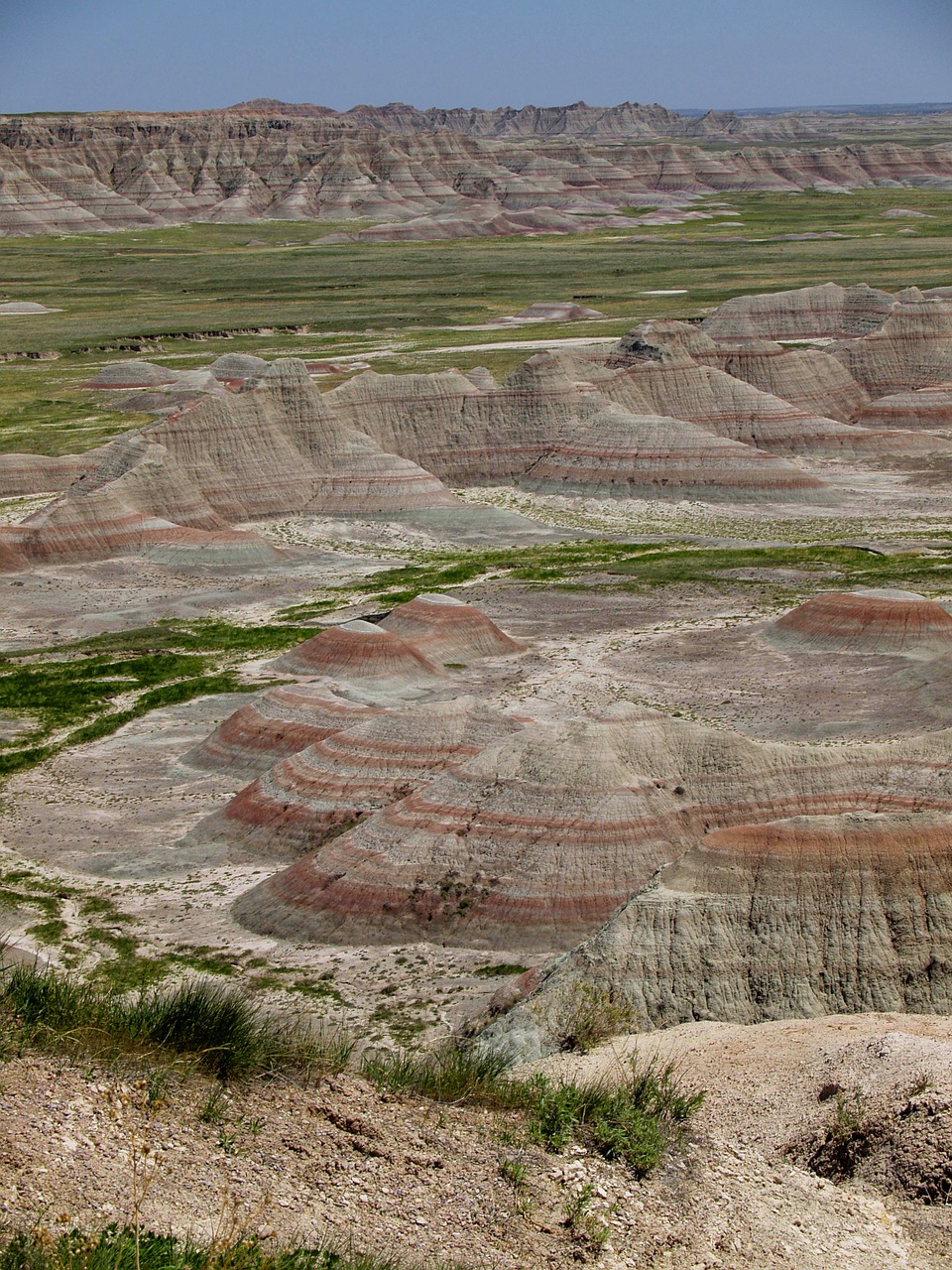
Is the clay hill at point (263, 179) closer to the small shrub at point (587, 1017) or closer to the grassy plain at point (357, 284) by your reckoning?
the grassy plain at point (357, 284)

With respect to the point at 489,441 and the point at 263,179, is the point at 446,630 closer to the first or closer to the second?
the point at 489,441

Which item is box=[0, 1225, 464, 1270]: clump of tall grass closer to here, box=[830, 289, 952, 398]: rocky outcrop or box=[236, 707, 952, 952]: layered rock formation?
box=[236, 707, 952, 952]: layered rock formation

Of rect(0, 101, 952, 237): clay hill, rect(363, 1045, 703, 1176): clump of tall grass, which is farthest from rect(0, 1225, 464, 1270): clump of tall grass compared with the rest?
rect(0, 101, 952, 237): clay hill

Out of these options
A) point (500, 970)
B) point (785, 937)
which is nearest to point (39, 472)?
point (500, 970)

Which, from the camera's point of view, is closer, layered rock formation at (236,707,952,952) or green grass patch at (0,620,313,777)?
layered rock formation at (236,707,952,952)

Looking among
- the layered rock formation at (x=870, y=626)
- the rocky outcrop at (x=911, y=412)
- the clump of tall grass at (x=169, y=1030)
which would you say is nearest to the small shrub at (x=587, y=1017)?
the clump of tall grass at (x=169, y=1030)

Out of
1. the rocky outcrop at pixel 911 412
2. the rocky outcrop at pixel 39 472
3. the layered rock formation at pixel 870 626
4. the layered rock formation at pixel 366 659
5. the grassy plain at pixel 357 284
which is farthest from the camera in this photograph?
the grassy plain at pixel 357 284
